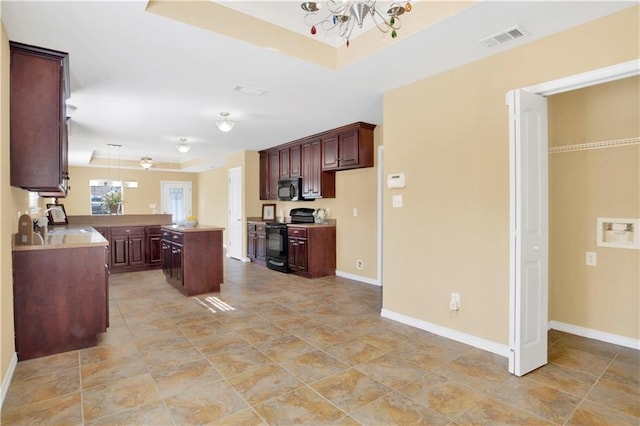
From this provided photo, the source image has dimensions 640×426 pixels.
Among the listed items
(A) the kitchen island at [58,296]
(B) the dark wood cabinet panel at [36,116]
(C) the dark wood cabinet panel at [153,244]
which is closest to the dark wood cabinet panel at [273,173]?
(C) the dark wood cabinet panel at [153,244]

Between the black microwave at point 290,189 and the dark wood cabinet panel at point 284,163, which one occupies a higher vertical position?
the dark wood cabinet panel at point 284,163

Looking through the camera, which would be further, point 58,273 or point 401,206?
point 401,206

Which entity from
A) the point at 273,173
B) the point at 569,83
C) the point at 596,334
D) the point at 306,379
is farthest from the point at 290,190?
the point at 596,334

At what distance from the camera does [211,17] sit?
8.06 feet

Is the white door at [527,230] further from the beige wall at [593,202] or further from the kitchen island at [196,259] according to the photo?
the kitchen island at [196,259]

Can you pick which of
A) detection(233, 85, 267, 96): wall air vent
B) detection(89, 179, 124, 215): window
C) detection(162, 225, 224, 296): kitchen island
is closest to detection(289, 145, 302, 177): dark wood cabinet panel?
detection(162, 225, 224, 296): kitchen island

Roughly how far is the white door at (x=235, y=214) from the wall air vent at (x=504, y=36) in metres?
5.94

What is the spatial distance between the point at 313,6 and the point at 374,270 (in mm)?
4167

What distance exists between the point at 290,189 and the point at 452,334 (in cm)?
421

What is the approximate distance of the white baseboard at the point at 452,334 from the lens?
110 inches

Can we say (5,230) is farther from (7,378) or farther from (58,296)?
(7,378)

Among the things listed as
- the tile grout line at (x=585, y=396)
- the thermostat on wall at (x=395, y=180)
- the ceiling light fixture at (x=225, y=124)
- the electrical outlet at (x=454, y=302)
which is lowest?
the tile grout line at (x=585, y=396)

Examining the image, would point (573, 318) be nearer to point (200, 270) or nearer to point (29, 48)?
point (200, 270)

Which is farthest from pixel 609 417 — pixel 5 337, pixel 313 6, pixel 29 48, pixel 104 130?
pixel 104 130
